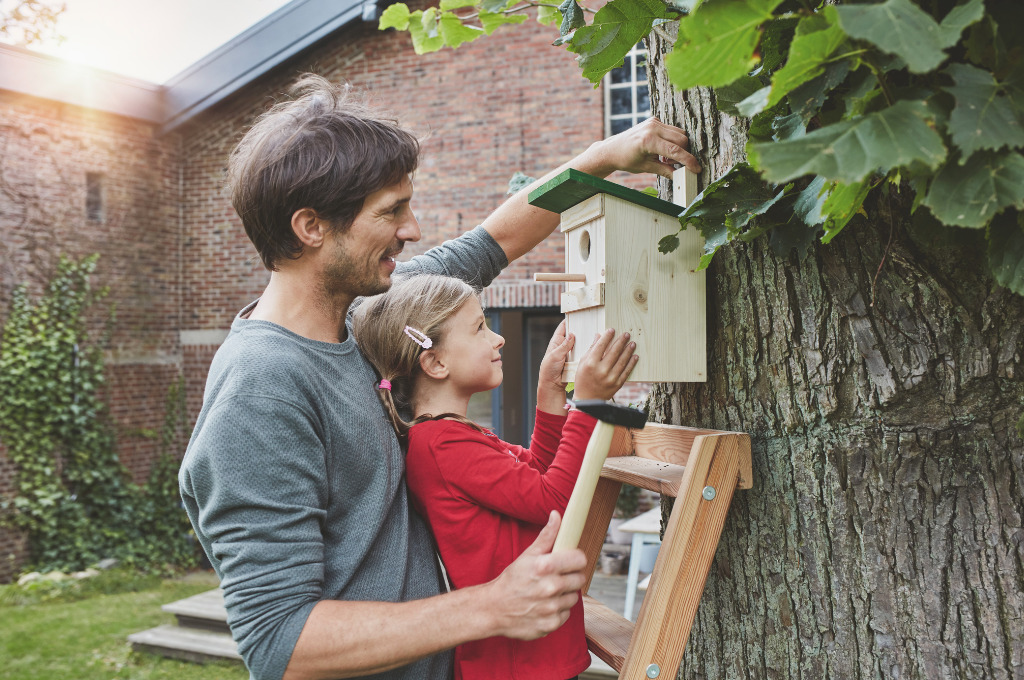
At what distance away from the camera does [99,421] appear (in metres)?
7.67

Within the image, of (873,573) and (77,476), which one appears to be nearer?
(873,573)

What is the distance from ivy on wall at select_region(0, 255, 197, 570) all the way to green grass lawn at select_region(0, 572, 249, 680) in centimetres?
59

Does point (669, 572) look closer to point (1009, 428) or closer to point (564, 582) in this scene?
point (564, 582)

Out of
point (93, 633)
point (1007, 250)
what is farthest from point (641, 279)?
point (93, 633)

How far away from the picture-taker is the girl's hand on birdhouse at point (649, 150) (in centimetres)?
162

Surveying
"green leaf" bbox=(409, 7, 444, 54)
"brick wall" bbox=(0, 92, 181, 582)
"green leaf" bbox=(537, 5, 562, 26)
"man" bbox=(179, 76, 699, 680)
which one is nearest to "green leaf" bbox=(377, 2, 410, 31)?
"green leaf" bbox=(409, 7, 444, 54)

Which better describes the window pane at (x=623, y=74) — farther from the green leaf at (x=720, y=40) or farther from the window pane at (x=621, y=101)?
the green leaf at (x=720, y=40)

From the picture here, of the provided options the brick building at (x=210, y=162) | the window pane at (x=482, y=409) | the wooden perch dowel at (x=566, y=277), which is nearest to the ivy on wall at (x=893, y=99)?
the wooden perch dowel at (x=566, y=277)

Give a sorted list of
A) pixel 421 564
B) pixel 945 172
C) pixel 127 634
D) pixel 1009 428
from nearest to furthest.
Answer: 1. pixel 945 172
2. pixel 1009 428
3. pixel 421 564
4. pixel 127 634

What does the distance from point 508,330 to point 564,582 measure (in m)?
→ 5.97

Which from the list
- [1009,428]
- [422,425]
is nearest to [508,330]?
[422,425]

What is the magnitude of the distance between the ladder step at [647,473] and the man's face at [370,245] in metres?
0.63

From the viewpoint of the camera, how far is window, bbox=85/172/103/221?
25.4 feet

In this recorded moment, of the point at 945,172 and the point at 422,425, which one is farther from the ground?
the point at 945,172
